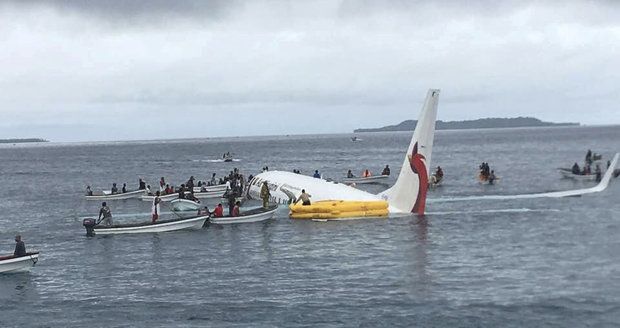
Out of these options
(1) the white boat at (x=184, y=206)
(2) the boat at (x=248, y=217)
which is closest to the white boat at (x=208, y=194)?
(1) the white boat at (x=184, y=206)

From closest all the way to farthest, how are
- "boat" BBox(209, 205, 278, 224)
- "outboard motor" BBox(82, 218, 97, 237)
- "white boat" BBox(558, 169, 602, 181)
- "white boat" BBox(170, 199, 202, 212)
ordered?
"outboard motor" BBox(82, 218, 97, 237) → "boat" BBox(209, 205, 278, 224) → "white boat" BBox(170, 199, 202, 212) → "white boat" BBox(558, 169, 602, 181)

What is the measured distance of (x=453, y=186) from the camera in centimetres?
9444

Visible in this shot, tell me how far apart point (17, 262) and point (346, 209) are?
24661 mm

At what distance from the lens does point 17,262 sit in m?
40.8

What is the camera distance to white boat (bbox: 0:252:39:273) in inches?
1601

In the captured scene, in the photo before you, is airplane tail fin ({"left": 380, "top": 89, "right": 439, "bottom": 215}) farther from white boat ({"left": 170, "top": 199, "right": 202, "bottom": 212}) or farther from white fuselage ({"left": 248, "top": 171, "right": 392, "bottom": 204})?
white boat ({"left": 170, "top": 199, "right": 202, "bottom": 212})

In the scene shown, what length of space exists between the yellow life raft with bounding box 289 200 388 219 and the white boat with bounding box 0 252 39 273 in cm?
2276

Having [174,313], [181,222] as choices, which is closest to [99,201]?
Result: [181,222]

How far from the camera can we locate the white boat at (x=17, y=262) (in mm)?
40656

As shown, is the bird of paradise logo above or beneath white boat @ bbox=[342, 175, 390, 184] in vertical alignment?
above

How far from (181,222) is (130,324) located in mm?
25074

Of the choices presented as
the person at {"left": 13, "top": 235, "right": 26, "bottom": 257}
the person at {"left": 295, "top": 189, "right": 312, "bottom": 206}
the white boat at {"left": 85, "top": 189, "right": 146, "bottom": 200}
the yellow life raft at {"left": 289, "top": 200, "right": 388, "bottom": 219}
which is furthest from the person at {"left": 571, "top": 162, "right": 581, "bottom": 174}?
the person at {"left": 13, "top": 235, "right": 26, "bottom": 257}

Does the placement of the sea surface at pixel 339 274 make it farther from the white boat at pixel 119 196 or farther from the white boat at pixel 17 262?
the white boat at pixel 119 196

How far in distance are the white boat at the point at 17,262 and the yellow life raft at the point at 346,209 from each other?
22.8 m
